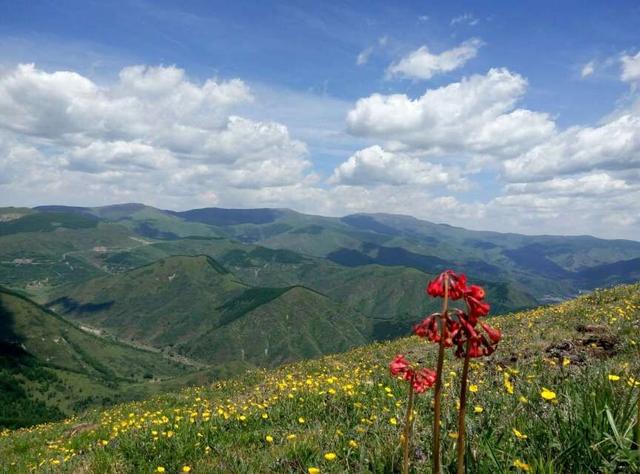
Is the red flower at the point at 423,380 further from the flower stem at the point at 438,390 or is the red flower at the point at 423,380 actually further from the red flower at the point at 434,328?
the flower stem at the point at 438,390

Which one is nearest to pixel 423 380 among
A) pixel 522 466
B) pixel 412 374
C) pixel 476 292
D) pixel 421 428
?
pixel 412 374

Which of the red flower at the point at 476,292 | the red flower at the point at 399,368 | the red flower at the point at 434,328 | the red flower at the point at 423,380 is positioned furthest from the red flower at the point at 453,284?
the red flower at the point at 423,380

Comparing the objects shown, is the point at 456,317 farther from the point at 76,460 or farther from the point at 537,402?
the point at 76,460

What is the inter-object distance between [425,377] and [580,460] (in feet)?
5.15

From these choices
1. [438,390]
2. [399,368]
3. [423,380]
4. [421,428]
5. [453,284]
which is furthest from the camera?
[421,428]

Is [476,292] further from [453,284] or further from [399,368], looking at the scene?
[399,368]

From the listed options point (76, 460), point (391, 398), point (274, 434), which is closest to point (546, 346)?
point (391, 398)

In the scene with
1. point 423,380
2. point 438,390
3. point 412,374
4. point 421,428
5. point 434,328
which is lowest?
point 421,428

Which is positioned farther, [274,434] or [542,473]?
[274,434]

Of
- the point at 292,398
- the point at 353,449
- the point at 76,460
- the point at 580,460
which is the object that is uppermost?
the point at 580,460

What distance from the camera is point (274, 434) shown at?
8.33 m

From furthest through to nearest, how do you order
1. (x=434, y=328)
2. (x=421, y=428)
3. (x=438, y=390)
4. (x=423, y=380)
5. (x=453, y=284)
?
(x=421, y=428) → (x=423, y=380) → (x=434, y=328) → (x=453, y=284) → (x=438, y=390)

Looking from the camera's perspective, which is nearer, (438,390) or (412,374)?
(438,390)

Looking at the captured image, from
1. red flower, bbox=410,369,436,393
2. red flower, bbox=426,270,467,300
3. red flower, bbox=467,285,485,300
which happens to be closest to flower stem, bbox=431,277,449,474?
red flower, bbox=426,270,467,300
